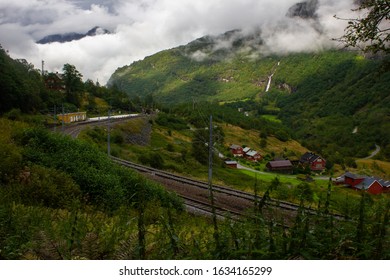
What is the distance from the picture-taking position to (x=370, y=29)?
18.1ft

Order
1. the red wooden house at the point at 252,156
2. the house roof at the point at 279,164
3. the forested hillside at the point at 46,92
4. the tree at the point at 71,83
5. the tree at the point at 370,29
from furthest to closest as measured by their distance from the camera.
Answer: the red wooden house at the point at 252,156, the tree at the point at 71,83, the house roof at the point at 279,164, the forested hillside at the point at 46,92, the tree at the point at 370,29

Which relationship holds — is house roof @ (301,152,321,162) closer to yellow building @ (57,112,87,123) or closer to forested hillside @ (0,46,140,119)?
forested hillside @ (0,46,140,119)

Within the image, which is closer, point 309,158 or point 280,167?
point 280,167

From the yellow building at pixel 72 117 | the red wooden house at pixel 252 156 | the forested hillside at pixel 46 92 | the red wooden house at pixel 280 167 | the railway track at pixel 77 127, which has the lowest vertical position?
the red wooden house at pixel 280 167

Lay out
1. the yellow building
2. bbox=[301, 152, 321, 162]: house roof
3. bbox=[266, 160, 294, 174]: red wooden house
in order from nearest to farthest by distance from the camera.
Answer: the yellow building, bbox=[266, 160, 294, 174]: red wooden house, bbox=[301, 152, 321, 162]: house roof

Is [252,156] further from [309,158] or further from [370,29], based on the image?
[370,29]

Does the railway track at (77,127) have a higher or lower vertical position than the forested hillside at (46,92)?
lower

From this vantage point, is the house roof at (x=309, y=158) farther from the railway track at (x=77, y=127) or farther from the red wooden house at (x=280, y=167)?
the railway track at (x=77, y=127)

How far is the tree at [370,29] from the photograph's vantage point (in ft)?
17.7

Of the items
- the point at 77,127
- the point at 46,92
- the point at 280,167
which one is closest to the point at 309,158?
the point at 280,167

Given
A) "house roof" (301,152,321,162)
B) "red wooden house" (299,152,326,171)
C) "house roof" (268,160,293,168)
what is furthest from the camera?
"house roof" (301,152,321,162)

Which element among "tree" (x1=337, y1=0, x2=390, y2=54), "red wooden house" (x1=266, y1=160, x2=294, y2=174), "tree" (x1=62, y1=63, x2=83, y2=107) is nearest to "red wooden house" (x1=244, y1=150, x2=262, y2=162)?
"red wooden house" (x1=266, y1=160, x2=294, y2=174)

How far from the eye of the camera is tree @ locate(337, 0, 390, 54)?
538 centimetres

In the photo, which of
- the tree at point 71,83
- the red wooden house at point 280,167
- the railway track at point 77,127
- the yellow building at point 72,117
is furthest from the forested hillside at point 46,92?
the red wooden house at point 280,167
